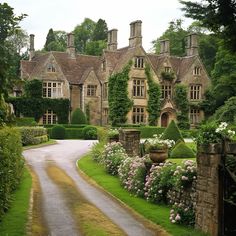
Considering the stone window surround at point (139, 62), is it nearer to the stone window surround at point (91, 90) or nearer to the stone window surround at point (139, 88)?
the stone window surround at point (139, 88)

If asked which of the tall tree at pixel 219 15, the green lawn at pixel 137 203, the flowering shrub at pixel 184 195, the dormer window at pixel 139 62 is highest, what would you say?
the dormer window at pixel 139 62

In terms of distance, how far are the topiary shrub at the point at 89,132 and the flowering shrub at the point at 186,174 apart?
32.7 metres

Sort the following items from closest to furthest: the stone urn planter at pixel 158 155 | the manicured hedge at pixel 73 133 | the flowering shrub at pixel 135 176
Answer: the stone urn planter at pixel 158 155 < the flowering shrub at pixel 135 176 < the manicured hedge at pixel 73 133

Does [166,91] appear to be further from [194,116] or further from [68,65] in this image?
[68,65]

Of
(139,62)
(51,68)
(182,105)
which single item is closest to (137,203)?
(139,62)

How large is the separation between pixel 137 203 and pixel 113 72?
38.5 meters

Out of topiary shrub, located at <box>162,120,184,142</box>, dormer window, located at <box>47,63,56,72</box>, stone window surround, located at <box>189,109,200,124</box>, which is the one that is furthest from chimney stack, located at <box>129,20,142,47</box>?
topiary shrub, located at <box>162,120,184,142</box>

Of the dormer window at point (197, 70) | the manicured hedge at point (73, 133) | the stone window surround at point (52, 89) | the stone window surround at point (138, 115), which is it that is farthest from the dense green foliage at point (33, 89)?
Answer: the dormer window at point (197, 70)

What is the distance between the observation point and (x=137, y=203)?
49.0 ft

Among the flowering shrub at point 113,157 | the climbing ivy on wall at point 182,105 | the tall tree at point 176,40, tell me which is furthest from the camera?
the tall tree at point 176,40

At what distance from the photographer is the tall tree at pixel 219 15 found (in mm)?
7555

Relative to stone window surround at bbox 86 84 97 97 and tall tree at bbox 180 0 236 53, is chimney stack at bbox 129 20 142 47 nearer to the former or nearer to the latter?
stone window surround at bbox 86 84 97 97

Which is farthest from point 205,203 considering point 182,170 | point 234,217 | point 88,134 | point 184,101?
point 184,101

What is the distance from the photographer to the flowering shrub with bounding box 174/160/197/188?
41.0 feet
